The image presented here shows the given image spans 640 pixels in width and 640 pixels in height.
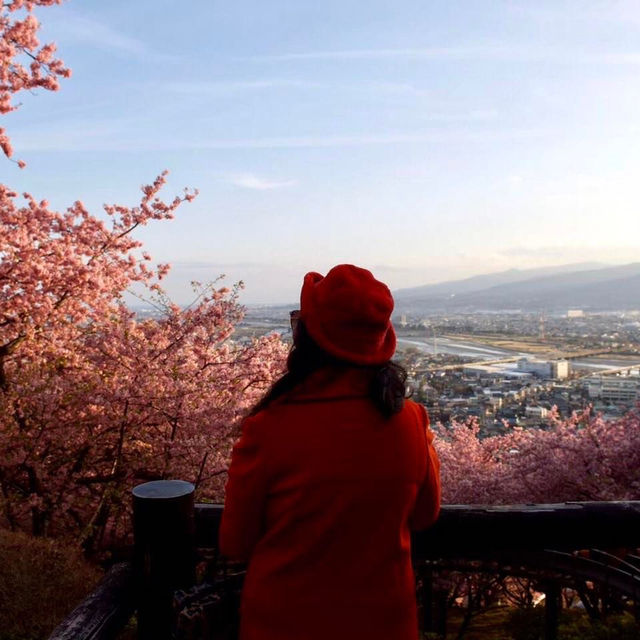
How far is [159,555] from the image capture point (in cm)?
183

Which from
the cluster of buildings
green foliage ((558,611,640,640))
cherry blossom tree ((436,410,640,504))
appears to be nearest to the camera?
green foliage ((558,611,640,640))

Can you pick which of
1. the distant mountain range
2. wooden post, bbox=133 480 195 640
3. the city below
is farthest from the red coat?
the distant mountain range

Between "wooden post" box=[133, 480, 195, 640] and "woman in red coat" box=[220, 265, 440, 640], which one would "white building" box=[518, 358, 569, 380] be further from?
"woman in red coat" box=[220, 265, 440, 640]

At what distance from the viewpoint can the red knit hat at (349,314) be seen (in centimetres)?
145

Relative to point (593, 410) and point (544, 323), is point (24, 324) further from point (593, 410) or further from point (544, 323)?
point (544, 323)

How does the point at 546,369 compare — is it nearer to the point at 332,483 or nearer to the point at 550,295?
the point at 332,483

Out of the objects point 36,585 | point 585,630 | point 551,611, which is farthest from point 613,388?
point 36,585

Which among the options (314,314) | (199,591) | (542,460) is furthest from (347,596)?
(542,460)

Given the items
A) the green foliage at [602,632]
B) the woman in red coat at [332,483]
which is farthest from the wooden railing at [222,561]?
the green foliage at [602,632]

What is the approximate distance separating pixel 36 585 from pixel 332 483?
334cm

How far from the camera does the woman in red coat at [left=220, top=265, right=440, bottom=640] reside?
138 cm

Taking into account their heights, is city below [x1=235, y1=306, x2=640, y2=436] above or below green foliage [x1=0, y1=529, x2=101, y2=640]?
below

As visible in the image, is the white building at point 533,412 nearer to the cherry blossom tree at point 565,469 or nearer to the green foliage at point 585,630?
the cherry blossom tree at point 565,469

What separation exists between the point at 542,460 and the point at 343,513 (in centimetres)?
807
